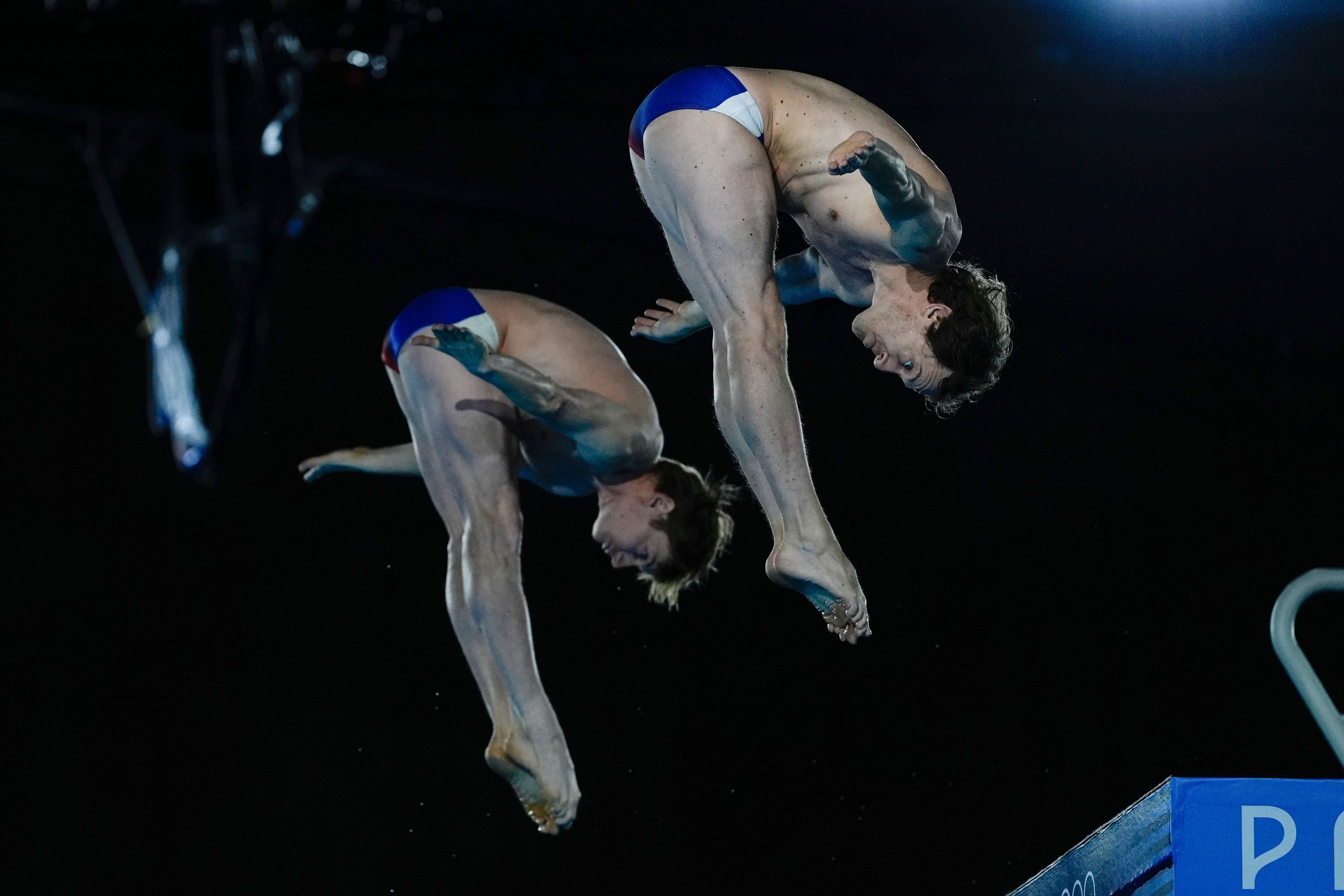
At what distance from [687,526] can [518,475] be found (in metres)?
0.45

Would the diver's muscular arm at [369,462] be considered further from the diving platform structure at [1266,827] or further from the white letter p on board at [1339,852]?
the white letter p on board at [1339,852]

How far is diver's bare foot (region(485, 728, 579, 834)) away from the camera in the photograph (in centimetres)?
350

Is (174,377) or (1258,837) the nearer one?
(1258,837)

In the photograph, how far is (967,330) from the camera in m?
3.01

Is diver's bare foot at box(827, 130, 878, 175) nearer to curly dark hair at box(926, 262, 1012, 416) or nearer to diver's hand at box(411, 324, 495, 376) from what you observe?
curly dark hair at box(926, 262, 1012, 416)

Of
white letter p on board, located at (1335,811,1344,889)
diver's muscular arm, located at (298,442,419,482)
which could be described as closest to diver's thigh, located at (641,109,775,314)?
diver's muscular arm, located at (298,442,419,482)

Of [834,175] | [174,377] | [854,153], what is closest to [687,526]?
[834,175]

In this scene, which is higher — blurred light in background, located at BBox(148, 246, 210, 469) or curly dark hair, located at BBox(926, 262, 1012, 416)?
curly dark hair, located at BBox(926, 262, 1012, 416)

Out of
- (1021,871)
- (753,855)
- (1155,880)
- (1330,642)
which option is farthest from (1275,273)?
(1155,880)

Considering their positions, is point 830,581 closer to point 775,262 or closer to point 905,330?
point 905,330

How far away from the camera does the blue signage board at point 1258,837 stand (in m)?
2.13

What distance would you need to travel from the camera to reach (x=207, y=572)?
506 centimetres

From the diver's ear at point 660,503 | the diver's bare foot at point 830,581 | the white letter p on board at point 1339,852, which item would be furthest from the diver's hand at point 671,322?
the white letter p on board at point 1339,852

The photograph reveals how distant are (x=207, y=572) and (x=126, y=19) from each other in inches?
72.1
